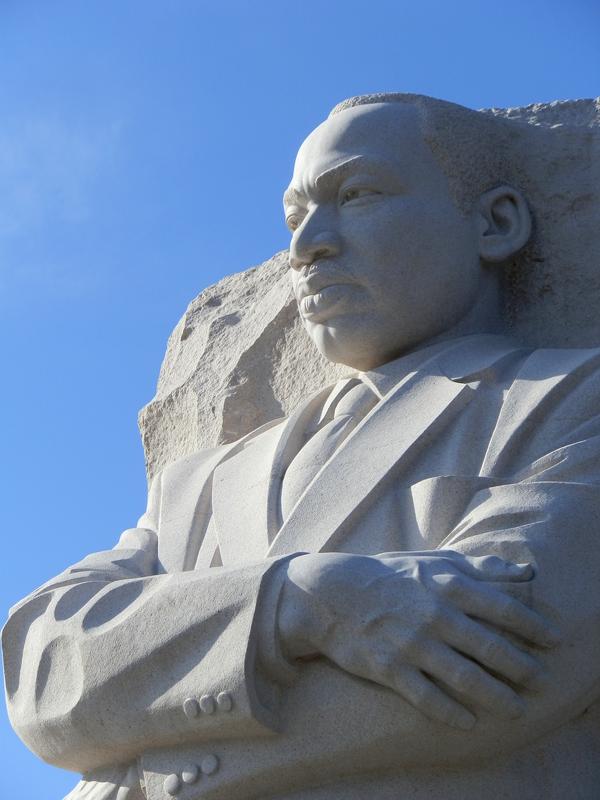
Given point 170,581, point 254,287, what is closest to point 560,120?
point 254,287

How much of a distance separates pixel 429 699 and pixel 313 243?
1.75 m

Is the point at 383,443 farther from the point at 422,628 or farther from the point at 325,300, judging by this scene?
the point at 422,628

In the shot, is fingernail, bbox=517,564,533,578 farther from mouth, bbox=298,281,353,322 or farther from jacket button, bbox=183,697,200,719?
mouth, bbox=298,281,353,322

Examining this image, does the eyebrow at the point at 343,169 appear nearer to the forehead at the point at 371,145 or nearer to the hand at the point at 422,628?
the forehead at the point at 371,145

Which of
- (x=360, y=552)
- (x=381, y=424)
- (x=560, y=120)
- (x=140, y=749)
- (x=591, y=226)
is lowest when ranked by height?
(x=140, y=749)

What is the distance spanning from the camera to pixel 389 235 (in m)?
5.35

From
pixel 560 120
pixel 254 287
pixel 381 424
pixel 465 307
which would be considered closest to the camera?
pixel 381 424

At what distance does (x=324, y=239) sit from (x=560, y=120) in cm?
127

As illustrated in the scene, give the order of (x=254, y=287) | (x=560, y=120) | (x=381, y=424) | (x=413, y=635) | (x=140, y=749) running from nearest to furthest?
(x=413, y=635) → (x=140, y=749) → (x=381, y=424) → (x=560, y=120) → (x=254, y=287)

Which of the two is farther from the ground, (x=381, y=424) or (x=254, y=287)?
(x=254, y=287)

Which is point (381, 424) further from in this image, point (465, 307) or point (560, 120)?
point (560, 120)

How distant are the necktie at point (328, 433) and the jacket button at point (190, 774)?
90cm

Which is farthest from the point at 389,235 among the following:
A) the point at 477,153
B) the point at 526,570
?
the point at 526,570

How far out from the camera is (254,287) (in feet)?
22.9
